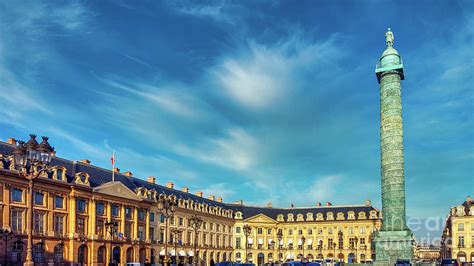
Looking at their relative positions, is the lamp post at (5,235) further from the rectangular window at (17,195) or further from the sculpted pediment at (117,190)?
the sculpted pediment at (117,190)

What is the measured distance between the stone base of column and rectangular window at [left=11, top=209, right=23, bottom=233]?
32568 millimetres

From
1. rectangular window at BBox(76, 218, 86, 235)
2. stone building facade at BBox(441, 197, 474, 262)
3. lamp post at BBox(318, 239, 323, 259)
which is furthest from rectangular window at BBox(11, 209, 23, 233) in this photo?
stone building facade at BBox(441, 197, 474, 262)

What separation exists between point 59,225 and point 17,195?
5828mm

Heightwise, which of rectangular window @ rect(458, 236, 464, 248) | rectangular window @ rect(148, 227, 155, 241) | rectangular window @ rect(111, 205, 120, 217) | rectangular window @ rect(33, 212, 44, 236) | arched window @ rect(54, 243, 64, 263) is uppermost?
rectangular window @ rect(111, 205, 120, 217)

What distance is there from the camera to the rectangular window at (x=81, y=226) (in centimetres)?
5057

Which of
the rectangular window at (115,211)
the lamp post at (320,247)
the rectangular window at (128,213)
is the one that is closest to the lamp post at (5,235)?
the rectangular window at (115,211)

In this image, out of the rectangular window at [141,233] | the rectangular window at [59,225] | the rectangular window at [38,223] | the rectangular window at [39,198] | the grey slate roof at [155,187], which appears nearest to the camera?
the rectangular window at [38,223]

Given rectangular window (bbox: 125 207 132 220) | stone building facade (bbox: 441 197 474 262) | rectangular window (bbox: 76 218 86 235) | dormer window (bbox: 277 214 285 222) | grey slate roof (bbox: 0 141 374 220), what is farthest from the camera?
dormer window (bbox: 277 214 285 222)

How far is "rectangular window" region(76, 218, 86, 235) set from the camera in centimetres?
5057

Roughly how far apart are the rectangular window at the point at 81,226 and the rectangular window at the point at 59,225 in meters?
1.79

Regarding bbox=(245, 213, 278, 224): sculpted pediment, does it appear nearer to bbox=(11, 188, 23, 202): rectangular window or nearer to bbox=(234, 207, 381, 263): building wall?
bbox=(234, 207, 381, 263): building wall

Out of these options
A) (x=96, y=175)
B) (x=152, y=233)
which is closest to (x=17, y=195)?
(x=96, y=175)

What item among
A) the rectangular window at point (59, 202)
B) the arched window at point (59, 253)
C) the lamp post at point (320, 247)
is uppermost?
the rectangular window at point (59, 202)

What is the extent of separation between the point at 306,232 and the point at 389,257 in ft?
133
